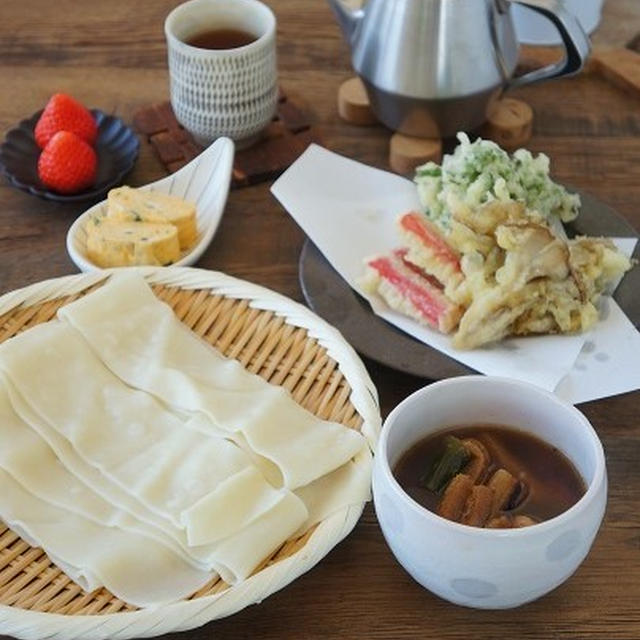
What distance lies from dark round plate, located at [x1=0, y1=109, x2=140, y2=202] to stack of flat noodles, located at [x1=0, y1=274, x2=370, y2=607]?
0.93 feet

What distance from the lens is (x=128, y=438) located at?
0.90 meters

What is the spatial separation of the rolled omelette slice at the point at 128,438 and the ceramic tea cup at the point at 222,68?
0.42m

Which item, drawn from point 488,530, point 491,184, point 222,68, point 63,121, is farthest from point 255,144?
point 488,530

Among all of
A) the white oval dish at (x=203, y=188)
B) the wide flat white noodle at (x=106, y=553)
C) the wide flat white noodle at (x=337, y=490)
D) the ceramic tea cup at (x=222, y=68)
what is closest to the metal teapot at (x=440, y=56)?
the ceramic tea cup at (x=222, y=68)

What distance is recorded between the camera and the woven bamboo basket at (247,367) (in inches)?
29.0

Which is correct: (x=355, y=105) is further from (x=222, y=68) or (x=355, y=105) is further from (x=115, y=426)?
(x=115, y=426)

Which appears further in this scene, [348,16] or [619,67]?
[619,67]

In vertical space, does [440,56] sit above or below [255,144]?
above

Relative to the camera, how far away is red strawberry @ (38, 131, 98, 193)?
1.23 meters

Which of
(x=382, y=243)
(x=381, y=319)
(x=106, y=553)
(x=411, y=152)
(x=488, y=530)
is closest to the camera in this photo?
(x=488, y=530)

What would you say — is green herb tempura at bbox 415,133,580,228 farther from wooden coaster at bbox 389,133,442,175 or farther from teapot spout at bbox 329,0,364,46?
teapot spout at bbox 329,0,364,46

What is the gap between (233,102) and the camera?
1300mm

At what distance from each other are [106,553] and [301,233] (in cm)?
52

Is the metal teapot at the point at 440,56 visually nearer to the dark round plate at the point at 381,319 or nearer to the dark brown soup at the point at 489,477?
the dark round plate at the point at 381,319
